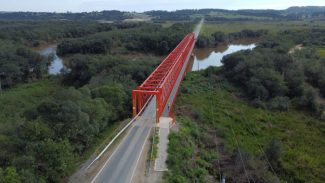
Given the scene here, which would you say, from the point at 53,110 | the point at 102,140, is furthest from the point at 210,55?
the point at 53,110

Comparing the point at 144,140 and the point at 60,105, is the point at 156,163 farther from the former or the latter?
the point at 60,105

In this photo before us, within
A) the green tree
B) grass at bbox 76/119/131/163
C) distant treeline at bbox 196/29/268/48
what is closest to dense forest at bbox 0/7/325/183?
the green tree

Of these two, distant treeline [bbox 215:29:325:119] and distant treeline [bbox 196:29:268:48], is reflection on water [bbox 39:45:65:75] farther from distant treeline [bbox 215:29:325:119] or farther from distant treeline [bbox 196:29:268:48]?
distant treeline [bbox 196:29:268:48]

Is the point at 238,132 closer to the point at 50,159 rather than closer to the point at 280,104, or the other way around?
the point at 280,104

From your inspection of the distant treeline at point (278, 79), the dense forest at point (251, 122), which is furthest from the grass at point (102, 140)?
the distant treeline at point (278, 79)

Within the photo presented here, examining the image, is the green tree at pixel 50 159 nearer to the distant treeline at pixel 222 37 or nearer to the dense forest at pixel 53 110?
the dense forest at pixel 53 110

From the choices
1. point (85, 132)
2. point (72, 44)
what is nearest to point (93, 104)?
point (85, 132)
